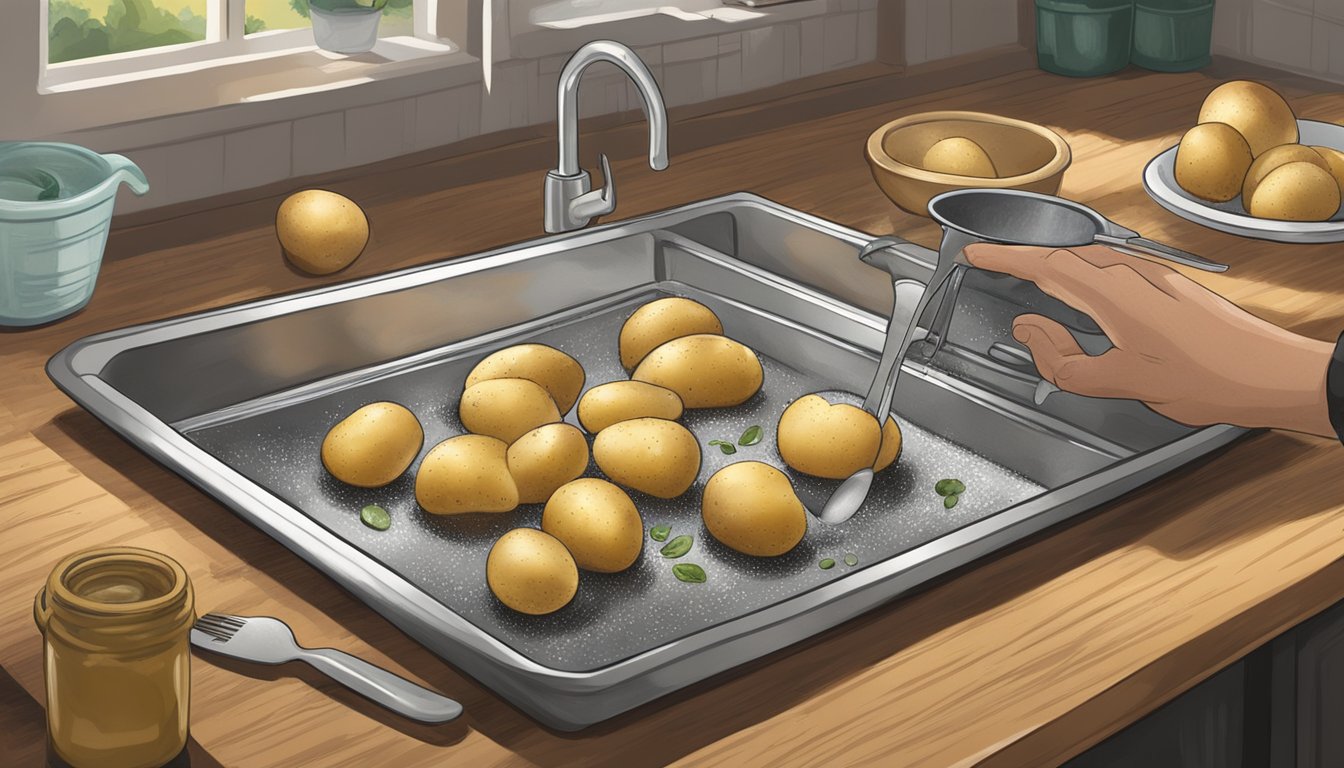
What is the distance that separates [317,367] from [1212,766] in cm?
82

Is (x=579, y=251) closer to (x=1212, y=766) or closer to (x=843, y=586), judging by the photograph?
(x=843, y=586)

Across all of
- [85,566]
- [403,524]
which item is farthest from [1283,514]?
[85,566]

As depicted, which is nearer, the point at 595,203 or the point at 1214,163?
the point at 595,203

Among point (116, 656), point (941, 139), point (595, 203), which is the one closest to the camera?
point (116, 656)

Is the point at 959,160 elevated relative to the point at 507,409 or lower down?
elevated

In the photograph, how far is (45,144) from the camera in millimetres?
1319

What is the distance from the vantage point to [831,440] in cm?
116

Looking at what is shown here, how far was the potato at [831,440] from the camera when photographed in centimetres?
115

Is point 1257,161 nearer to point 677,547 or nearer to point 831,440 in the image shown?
point 831,440

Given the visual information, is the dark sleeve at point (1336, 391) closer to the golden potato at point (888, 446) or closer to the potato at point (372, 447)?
the golden potato at point (888, 446)

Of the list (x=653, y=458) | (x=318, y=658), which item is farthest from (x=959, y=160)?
(x=318, y=658)

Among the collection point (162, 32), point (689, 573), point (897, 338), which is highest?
point (162, 32)

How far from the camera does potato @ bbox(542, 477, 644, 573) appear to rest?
3.31 ft

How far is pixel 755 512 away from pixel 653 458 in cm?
12
